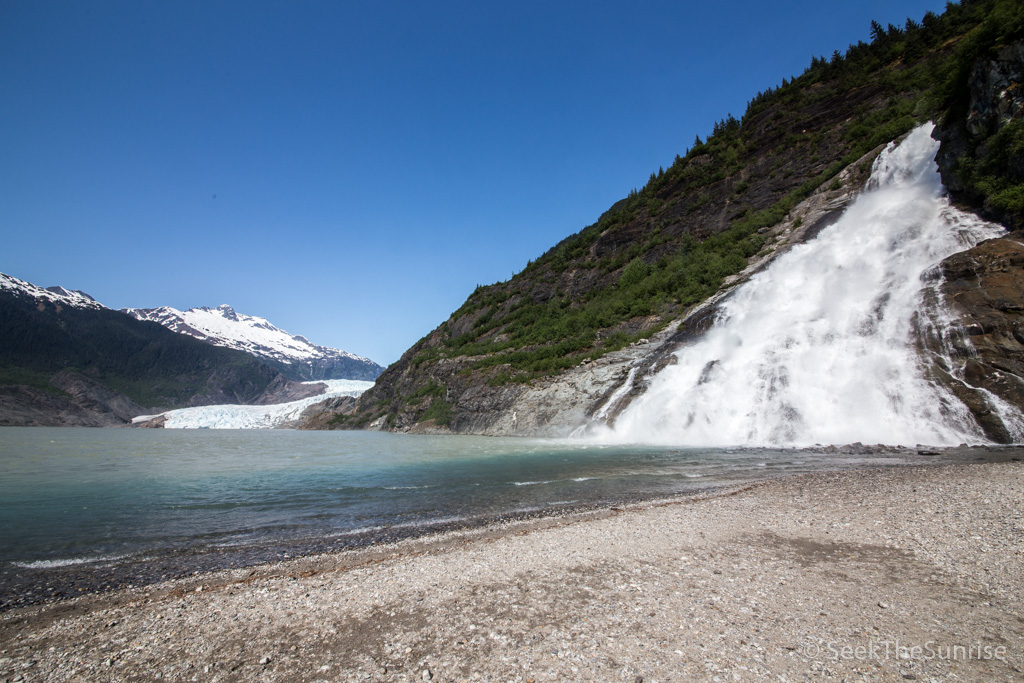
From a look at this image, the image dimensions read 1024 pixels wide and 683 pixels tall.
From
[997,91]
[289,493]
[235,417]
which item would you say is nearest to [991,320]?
[997,91]

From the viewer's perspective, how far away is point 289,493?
1152 centimetres

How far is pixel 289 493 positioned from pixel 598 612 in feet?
32.4

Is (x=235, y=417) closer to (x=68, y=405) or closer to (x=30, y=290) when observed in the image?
(x=68, y=405)

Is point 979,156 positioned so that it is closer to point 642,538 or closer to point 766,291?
point 766,291

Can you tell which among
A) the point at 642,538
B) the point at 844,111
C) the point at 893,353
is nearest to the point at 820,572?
the point at 642,538

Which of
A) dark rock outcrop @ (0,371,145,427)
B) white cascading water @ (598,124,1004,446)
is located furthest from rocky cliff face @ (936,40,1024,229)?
dark rock outcrop @ (0,371,145,427)

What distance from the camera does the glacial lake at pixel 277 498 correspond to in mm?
6492

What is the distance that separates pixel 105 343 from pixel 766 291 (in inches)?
8608

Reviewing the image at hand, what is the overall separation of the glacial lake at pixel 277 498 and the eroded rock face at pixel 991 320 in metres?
4.13

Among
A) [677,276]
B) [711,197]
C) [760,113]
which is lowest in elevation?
[677,276]

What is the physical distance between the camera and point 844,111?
157 ft

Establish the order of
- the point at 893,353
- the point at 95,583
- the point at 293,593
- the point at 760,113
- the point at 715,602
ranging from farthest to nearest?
the point at 760,113 < the point at 893,353 < the point at 95,583 < the point at 293,593 < the point at 715,602

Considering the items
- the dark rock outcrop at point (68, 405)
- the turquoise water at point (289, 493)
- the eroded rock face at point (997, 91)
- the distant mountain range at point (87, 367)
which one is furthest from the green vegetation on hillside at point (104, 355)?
the eroded rock face at point (997, 91)

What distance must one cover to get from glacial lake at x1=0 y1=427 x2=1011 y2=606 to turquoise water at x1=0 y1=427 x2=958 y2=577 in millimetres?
36
